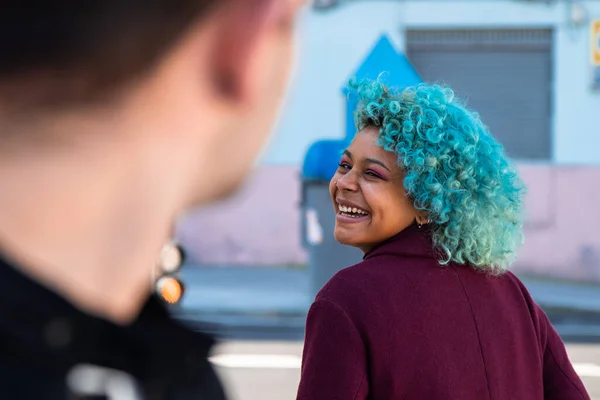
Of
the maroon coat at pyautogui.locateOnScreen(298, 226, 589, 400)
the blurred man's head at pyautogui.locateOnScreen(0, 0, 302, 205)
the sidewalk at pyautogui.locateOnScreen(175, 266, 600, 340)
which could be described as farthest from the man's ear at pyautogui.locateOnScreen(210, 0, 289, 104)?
the sidewalk at pyautogui.locateOnScreen(175, 266, 600, 340)

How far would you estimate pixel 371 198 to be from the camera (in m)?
2.33

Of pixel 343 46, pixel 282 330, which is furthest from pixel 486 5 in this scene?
pixel 282 330

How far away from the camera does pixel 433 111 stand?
230 cm

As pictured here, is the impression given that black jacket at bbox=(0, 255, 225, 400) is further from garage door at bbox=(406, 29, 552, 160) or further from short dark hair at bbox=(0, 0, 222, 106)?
garage door at bbox=(406, 29, 552, 160)

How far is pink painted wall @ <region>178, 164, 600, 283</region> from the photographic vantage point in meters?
13.9

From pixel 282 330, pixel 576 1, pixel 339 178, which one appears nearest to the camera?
pixel 339 178

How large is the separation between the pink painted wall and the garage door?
0.58 meters

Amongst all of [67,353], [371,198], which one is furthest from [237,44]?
[371,198]

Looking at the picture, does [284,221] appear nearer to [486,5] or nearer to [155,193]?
[486,5]

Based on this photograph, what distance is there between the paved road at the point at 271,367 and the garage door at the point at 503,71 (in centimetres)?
532

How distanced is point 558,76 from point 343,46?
3137 mm

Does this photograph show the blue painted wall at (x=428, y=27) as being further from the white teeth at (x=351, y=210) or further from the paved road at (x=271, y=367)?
the white teeth at (x=351, y=210)

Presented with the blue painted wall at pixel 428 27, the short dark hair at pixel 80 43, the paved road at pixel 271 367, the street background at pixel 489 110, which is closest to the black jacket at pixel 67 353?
the short dark hair at pixel 80 43

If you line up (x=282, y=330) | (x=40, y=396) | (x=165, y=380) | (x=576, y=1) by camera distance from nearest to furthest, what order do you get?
(x=40, y=396) < (x=165, y=380) < (x=282, y=330) < (x=576, y=1)
